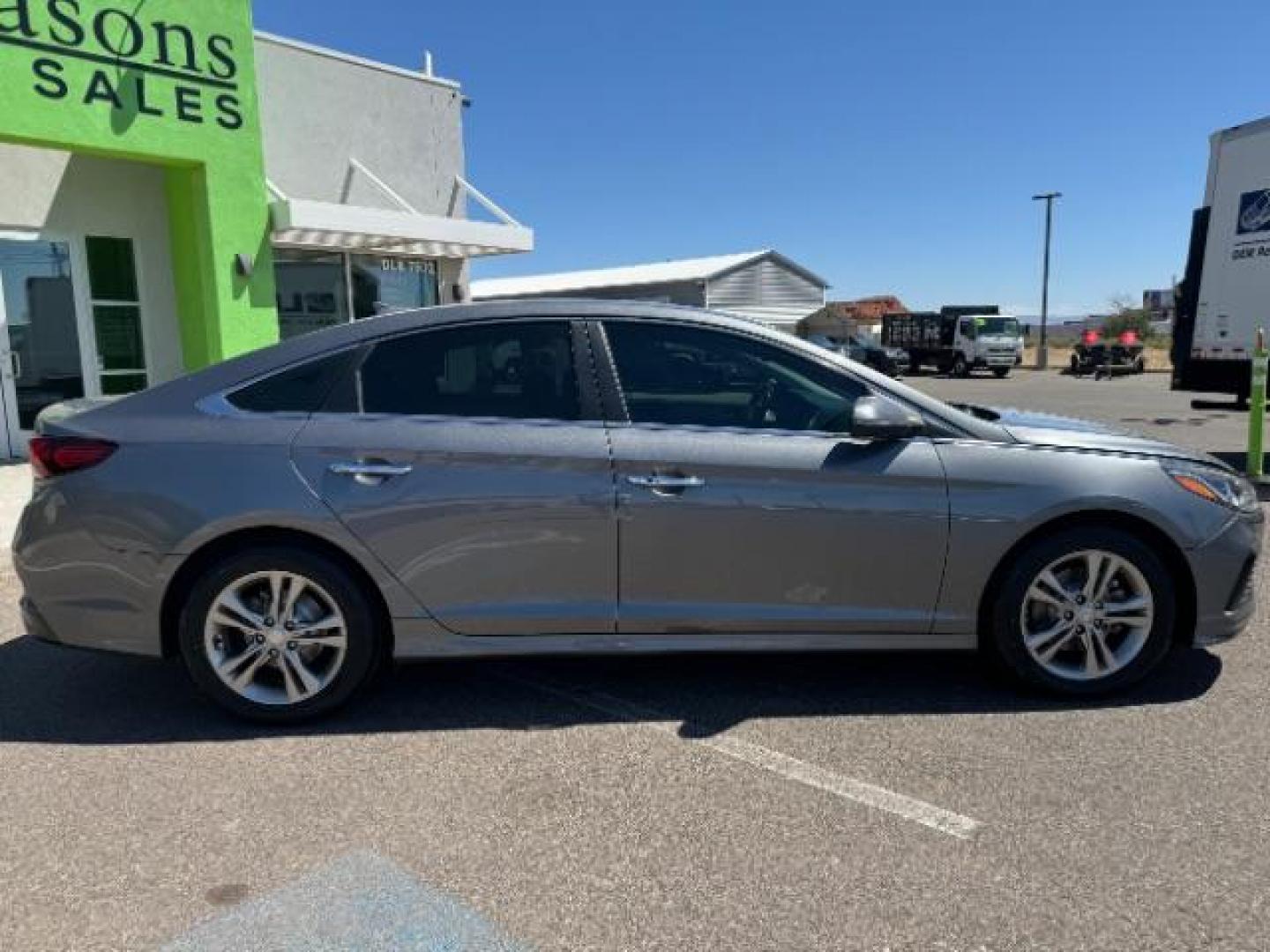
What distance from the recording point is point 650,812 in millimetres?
2893

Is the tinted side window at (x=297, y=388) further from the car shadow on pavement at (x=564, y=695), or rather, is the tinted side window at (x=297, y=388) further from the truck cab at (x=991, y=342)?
the truck cab at (x=991, y=342)

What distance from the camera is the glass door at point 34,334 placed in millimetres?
9617

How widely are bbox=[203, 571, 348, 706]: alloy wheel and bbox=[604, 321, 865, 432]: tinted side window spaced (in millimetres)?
1435

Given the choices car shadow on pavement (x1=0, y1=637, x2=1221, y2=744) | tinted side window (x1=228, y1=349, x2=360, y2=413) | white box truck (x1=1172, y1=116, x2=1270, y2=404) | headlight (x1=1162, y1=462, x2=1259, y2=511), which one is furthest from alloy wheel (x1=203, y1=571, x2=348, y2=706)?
white box truck (x1=1172, y1=116, x2=1270, y2=404)

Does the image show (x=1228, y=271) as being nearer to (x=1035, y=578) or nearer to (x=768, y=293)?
(x=1035, y=578)

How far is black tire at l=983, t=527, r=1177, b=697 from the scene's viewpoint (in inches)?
141

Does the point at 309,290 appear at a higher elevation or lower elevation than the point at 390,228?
lower

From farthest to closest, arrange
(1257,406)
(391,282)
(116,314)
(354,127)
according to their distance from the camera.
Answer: (391,282) < (354,127) < (116,314) < (1257,406)

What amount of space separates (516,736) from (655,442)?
1.23 m

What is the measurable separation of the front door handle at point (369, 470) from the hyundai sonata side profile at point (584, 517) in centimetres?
1

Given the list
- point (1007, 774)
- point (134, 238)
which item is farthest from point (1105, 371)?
point (1007, 774)

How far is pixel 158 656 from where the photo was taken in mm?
3508

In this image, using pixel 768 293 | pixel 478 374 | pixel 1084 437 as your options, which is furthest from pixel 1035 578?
pixel 768 293

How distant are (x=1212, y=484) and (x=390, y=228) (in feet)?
33.4
